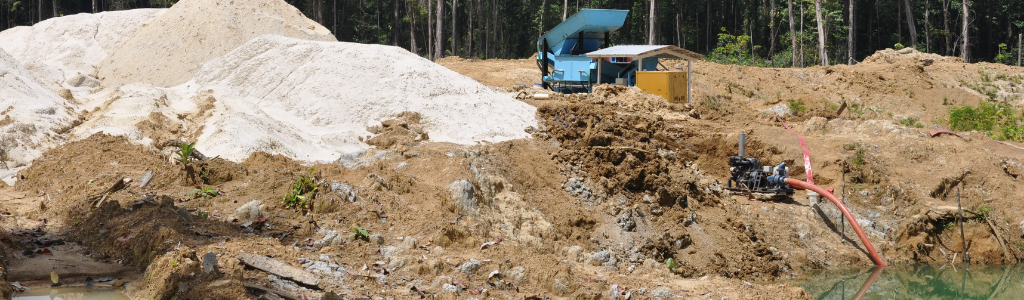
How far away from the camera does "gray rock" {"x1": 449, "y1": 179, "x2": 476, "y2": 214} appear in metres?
9.79

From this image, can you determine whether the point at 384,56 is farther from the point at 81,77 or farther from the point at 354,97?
the point at 81,77

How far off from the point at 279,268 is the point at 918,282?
9099 millimetres

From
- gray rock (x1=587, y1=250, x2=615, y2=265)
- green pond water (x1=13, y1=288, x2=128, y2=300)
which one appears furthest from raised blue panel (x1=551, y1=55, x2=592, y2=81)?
green pond water (x1=13, y1=288, x2=128, y2=300)

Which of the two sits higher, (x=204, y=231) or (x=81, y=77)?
(x=81, y=77)

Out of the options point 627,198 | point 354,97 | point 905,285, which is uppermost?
point 354,97

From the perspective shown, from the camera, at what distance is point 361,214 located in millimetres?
9023

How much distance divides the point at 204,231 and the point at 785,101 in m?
16.7

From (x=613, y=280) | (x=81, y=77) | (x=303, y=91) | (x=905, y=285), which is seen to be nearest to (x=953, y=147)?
(x=905, y=285)

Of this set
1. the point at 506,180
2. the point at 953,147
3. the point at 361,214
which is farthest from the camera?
the point at 953,147

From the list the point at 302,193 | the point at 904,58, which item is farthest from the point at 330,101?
the point at 904,58

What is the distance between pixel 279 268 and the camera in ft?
23.6

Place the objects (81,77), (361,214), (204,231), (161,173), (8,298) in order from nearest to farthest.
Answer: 1. (8,298)
2. (204,231)
3. (361,214)
4. (161,173)
5. (81,77)

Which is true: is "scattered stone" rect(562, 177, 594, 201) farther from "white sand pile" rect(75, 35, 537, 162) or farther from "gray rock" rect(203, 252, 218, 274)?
"gray rock" rect(203, 252, 218, 274)

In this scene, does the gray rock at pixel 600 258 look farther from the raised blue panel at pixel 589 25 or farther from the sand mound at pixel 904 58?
the sand mound at pixel 904 58
